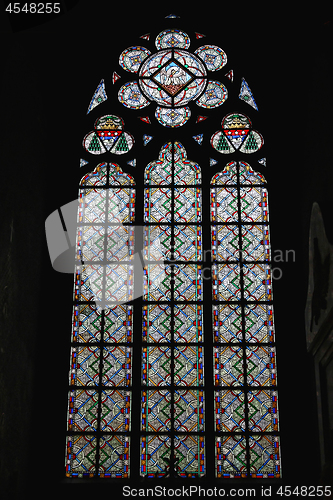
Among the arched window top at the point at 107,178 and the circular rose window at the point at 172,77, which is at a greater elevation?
the circular rose window at the point at 172,77

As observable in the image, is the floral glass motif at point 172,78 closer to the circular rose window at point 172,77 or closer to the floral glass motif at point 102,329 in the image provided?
the circular rose window at point 172,77

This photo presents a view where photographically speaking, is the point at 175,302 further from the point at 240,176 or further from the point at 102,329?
the point at 240,176

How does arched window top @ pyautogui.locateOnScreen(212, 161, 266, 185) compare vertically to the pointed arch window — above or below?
above

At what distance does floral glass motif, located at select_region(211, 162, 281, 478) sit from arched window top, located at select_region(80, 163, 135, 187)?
3.24 ft

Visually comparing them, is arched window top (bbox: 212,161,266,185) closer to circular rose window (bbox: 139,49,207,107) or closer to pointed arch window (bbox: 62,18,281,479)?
pointed arch window (bbox: 62,18,281,479)

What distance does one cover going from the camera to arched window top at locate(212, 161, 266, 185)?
802 centimetres

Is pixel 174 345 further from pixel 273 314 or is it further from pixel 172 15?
pixel 172 15

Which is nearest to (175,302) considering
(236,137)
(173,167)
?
(173,167)

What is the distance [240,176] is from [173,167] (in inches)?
29.8

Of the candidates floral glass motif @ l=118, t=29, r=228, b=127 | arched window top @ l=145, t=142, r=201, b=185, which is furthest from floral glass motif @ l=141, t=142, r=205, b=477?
floral glass motif @ l=118, t=29, r=228, b=127

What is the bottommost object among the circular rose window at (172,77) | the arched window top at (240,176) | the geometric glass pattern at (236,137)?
the arched window top at (240,176)

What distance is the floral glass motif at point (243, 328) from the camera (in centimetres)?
684

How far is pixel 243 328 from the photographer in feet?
24.0

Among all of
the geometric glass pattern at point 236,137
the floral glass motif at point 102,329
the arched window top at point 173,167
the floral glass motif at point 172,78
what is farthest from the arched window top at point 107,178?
the geometric glass pattern at point 236,137
